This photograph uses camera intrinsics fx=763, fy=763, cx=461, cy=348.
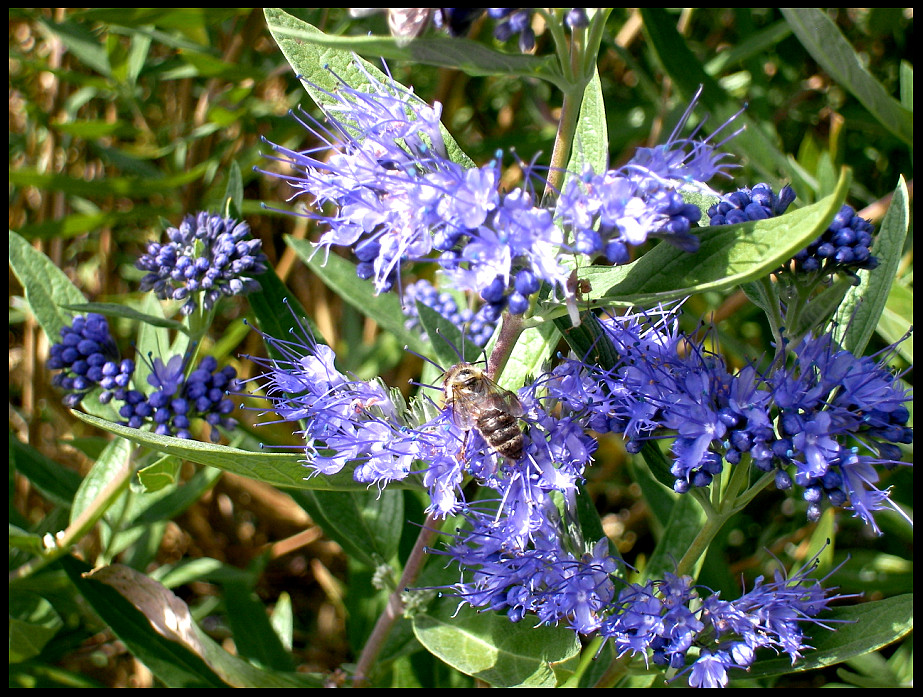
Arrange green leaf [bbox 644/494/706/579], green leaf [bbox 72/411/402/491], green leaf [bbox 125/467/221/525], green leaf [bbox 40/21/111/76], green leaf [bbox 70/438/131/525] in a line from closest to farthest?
green leaf [bbox 72/411/402/491]
green leaf [bbox 644/494/706/579]
green leaf [bbox 70/438/131/525]
green leaf [bbox 125/467/221/525]
green leaf [bbox 40/21/111/76]

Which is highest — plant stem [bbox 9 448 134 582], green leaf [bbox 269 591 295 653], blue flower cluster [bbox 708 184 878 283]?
blue flower cluster [bbox 708 184 878 283]

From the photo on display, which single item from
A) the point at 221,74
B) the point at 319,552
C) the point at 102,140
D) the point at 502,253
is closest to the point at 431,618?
the point at 502,253

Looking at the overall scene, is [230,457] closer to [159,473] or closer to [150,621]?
[159,473]

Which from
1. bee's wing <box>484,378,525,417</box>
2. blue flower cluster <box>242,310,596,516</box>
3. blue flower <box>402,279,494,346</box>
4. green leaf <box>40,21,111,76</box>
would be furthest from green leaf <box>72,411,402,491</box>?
green leaf <box>40,21,111,76</box>

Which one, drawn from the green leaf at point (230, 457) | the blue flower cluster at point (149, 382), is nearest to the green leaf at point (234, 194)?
the blue flower cluster at point (149, 382)

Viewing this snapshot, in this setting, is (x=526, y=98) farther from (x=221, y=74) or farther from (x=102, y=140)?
(x=102, y=140)

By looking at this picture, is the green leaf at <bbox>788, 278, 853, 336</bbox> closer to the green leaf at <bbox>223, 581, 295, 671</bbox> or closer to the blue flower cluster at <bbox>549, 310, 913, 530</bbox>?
the blue flower cluster at <bbox>549, 310, 913, 530</bbox>

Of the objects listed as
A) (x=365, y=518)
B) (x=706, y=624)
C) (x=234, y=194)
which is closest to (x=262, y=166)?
(x=234, y=194)
